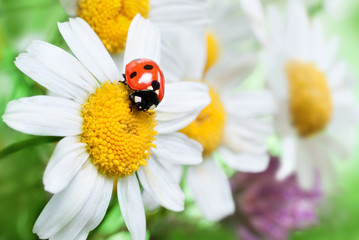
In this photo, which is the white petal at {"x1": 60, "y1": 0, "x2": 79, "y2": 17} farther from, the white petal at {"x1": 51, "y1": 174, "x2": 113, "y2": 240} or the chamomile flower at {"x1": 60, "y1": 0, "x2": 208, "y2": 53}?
the white petal at {"x1": 51, "y1": 174, "x2": 113, "y2": 240}

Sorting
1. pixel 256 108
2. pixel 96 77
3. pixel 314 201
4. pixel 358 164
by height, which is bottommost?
pixel 358 164

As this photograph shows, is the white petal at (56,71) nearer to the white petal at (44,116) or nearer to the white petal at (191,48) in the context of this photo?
the white petal at (44,116)

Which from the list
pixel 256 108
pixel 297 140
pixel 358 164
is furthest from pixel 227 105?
pixel 358 164

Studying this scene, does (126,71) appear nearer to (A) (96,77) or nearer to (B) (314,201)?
(A) (96,77)

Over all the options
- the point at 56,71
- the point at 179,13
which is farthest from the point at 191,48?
the point at 56,71

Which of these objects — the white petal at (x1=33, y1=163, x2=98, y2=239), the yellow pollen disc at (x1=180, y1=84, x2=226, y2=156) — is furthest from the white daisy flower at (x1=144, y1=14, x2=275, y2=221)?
the white petal at (x1=33, y1=163, x2=98, y2=239)
